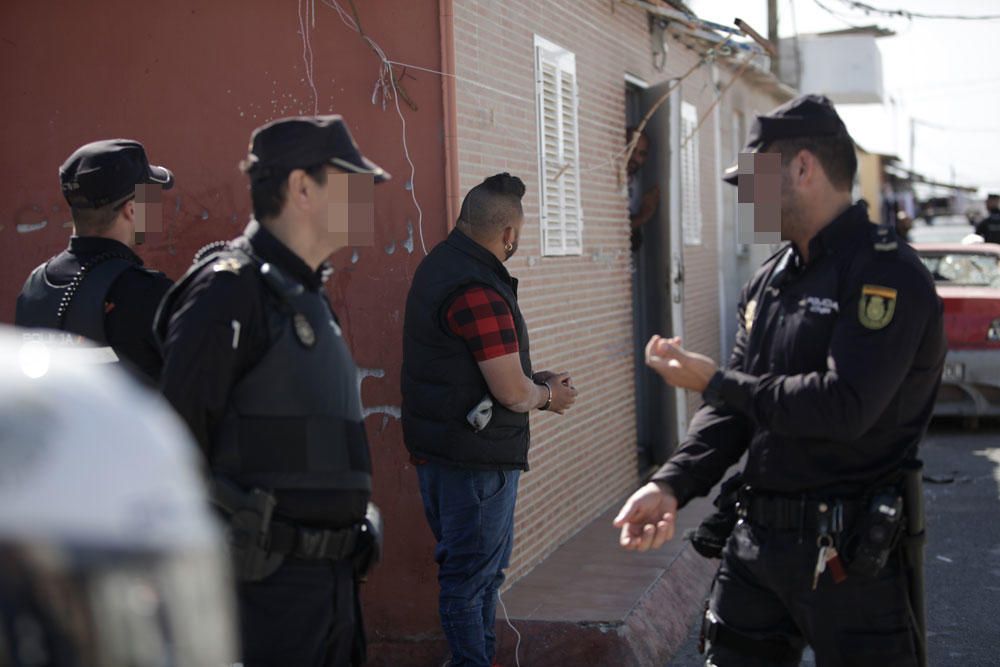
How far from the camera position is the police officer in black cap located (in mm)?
3488

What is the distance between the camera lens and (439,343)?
440cm

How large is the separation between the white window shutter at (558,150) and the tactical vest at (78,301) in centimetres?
329

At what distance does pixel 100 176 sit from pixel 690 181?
782 centimetres

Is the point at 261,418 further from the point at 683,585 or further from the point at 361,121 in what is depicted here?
the point at 683,585

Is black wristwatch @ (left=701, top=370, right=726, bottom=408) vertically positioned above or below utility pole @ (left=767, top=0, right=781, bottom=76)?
below

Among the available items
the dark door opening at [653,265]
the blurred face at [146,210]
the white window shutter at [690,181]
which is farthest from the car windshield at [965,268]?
the blurred face at [146,210]

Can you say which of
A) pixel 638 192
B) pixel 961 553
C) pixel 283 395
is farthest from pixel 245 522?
pixel 638 192

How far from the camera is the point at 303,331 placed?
2768 millimetres

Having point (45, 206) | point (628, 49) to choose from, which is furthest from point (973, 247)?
point (45, 206)

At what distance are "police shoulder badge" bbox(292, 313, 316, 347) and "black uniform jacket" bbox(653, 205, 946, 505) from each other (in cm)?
112

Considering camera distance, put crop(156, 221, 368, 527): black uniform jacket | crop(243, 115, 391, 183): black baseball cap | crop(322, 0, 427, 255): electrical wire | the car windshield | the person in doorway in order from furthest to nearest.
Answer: the car windshield < the person in doorway < crop(322, 0, 427, 255): electrical wire < crop(243, 115, 391, 183): black baseball cap < crop(156, 221, 368, 527): black uniform jacket

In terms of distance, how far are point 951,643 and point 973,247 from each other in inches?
317

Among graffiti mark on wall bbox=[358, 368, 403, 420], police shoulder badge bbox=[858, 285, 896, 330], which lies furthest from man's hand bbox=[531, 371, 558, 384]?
police shoulder badge bbox=[858, 285, 896, 330]

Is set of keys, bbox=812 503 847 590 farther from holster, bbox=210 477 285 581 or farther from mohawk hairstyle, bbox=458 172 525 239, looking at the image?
mohawk hairstyle, bbox=458 172 525 239
